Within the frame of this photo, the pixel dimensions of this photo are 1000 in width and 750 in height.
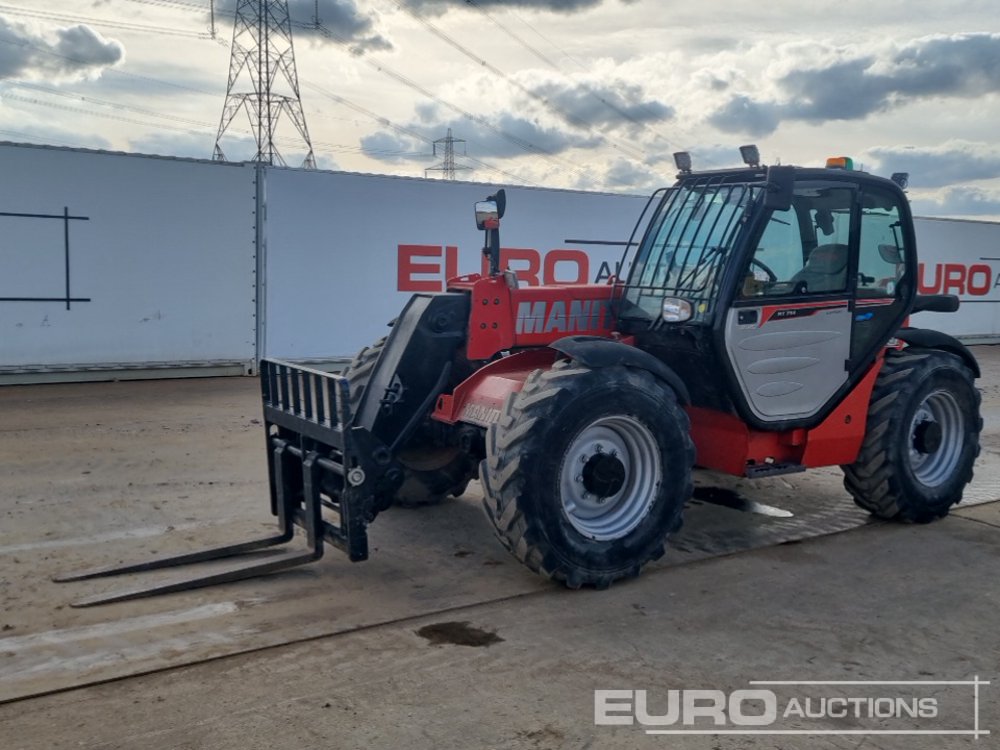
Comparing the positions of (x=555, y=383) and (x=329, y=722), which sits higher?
(x=555, y=383)

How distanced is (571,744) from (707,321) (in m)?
2.73

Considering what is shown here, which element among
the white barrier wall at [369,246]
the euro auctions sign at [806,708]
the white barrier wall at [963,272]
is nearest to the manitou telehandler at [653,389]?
the euro auctions sign at [806,708]

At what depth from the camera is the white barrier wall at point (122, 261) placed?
36.8 ft

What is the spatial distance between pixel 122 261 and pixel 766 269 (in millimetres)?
8621

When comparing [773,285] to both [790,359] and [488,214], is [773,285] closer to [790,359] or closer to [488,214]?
[790,359]

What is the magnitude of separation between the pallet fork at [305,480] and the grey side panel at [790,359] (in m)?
2.13

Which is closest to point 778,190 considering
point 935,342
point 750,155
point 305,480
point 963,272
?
point 750,155

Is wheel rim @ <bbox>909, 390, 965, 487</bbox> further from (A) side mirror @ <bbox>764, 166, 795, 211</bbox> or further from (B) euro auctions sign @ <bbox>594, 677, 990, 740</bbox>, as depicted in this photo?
(B) euro auctions sign @ <bbox>594, 677, 990, 740</bbox>

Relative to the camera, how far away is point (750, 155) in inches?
227

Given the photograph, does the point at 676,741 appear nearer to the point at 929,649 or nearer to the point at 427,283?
the point at 929,649

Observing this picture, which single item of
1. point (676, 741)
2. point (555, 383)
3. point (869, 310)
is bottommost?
point (676, 741)

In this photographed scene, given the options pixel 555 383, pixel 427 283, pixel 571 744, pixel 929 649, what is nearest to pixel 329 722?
pixel 571 744

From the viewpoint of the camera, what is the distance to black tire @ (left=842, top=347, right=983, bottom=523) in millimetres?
6137

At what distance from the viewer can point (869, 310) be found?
19.8ft
